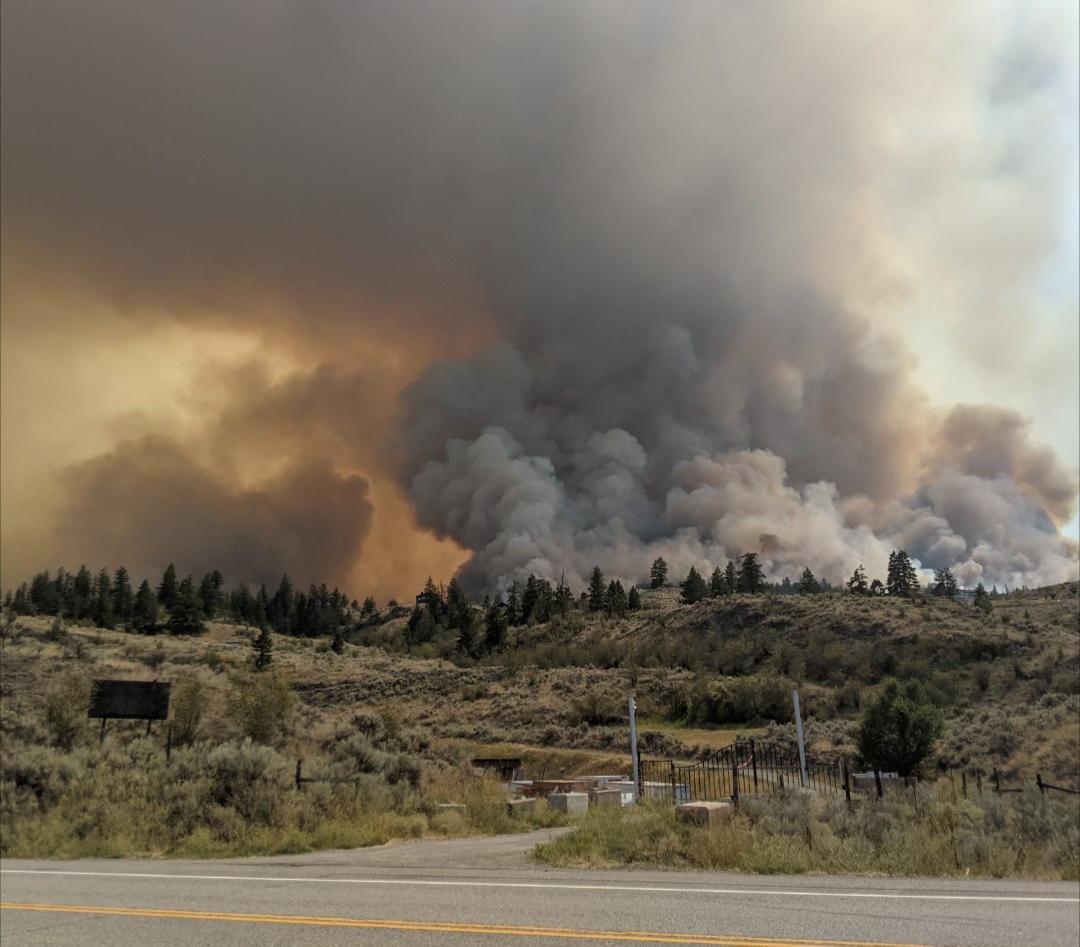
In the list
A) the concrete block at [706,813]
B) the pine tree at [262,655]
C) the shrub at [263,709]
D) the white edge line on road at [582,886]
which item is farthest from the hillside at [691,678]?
the concrete block at [706,813]

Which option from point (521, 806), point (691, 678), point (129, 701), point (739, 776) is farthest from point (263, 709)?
point (691, 678)

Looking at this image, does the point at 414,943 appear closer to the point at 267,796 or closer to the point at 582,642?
the point at 267,796

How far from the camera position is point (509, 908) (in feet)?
32.3

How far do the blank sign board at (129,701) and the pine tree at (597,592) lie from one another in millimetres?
105678

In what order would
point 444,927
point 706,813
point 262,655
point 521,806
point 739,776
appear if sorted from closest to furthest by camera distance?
point 444,927
point 706,813
point 521,806
point 739,776
point 262,655

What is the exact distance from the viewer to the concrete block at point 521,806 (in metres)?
21.9

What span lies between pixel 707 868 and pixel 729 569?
5304 inches

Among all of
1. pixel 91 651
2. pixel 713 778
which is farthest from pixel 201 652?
pixel 713 778

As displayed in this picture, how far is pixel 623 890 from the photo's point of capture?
1120 centimetres

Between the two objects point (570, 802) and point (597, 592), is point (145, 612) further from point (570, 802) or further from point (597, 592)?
point (570, 802)

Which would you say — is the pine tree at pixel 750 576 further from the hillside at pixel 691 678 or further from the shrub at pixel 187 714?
the shrub at pixel 187 714

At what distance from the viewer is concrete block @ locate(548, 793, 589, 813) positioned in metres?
23.0

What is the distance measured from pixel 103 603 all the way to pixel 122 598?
6.13 metres

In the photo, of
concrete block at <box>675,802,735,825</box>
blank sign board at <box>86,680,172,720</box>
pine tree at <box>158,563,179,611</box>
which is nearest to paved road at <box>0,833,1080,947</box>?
concrete block at <box>675,802,735,825</box>
